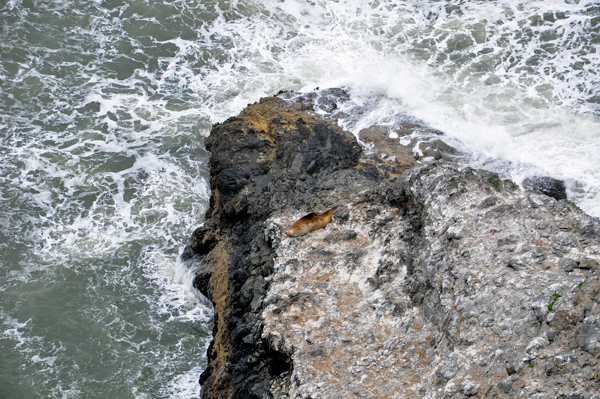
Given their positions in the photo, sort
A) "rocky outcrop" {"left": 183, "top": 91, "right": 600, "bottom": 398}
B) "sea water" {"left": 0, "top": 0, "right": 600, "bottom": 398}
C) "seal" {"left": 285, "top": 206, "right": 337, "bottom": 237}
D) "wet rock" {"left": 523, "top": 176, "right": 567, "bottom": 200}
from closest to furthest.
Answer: "rocky outcrop" {"left": 183, "top": 91, "right": 600, "bottom": 398}
"seal" {"left": 285, "top": 206, "right": 337, "bottom": 237}
"sea water" {"left": 0, "top": 0, "right": 600, "bottom": 398}
"wet rock" {"left": 523, "top": 176, "right": 567, "bottom": 200}

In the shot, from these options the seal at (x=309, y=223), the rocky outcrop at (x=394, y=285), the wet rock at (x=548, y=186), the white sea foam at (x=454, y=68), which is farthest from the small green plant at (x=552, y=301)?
the white sea foam at (x=454, y=68)

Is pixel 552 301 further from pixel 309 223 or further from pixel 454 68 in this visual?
pixel 454 68

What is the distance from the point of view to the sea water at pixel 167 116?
9.51m

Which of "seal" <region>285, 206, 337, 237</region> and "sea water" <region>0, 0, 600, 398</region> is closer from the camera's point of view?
"seal" <region>285, 206, 337, 237</region>

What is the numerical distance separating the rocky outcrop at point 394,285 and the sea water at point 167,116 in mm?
1592

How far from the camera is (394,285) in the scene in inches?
278

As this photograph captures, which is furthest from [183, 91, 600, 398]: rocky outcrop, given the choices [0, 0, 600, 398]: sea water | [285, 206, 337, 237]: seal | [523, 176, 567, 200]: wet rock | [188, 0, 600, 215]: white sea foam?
[188, 0, 600, 215]: white sea foam

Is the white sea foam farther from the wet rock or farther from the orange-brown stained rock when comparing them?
the orange-brown stained rock

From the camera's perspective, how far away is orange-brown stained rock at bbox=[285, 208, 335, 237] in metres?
8.21

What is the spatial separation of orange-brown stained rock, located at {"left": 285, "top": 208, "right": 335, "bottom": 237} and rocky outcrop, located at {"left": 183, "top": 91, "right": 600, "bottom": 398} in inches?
4.8

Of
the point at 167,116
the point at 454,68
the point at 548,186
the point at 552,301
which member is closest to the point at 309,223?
the point at 552,301

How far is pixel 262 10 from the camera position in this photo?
18328mm

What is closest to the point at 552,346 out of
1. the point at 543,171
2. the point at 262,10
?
the point at 543,171

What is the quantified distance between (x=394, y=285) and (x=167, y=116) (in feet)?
31.9
